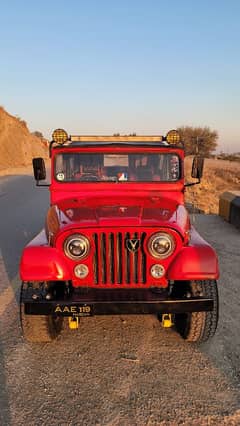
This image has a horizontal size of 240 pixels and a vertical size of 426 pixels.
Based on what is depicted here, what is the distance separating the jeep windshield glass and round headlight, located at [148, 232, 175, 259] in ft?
4.62

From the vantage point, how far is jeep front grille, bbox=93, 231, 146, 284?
338 cm

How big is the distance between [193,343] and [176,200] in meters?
1.65

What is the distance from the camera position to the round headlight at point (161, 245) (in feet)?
11.1

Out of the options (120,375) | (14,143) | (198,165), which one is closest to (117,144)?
(198,165)

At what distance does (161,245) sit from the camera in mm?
3398

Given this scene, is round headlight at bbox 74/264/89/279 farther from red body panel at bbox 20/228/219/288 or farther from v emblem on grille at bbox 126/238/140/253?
v emblem on grille at bbox 126/238/140/253

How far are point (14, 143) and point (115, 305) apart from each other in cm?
3896

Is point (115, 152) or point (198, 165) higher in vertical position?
point (115, 152)

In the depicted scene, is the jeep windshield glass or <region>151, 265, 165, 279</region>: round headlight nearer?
<region>151, 265, 165, 279</region>: round headlight

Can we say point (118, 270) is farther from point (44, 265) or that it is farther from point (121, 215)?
point (44, 265)

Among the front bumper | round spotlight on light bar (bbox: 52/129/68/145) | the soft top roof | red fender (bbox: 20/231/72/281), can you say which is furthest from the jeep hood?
round spotlight on light bar (bbox: 52/129/68/145)

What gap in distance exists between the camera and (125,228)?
3.37 metres

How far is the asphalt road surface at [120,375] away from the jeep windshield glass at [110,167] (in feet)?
5.52

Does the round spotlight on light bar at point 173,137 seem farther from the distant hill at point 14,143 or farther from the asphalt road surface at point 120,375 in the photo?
the distant hill at point 14,143
